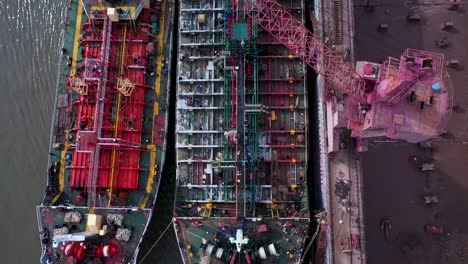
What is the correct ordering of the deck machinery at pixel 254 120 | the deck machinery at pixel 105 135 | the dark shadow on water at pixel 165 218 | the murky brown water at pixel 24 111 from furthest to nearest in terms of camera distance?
the murky brown water at pixel 24 111, the dark shadow on water at pixel 165 218, the deck machinery at pixel 105 135, the deck machinery at pixel 254 120

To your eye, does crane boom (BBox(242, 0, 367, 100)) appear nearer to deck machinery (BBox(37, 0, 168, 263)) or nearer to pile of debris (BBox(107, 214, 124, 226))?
deck machinery (BBox(37, 0, 168, 263))

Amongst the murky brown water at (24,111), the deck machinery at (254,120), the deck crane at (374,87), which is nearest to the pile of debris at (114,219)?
the deck machinery at (254,120)

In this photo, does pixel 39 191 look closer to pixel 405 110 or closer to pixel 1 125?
pixel 1 125

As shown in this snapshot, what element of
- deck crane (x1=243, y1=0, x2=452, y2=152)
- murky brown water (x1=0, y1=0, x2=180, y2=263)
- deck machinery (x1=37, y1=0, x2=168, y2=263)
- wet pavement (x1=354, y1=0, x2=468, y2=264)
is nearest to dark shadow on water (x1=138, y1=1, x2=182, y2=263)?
murky brown water (x1=0, y1=0, x2=180, y2=263)

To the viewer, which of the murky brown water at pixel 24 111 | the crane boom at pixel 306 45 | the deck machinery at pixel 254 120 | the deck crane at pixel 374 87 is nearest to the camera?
the deck crane at pixel 374 87

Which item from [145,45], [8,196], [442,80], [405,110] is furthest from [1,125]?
[442,80]

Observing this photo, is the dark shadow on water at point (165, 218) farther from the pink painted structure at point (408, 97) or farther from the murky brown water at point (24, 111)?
the pink painted structure at point (408, 97)

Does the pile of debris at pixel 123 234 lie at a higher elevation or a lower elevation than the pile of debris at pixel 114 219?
lower
